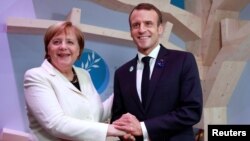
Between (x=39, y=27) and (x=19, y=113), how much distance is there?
741mm

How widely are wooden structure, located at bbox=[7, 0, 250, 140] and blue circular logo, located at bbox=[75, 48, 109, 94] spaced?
280 mm

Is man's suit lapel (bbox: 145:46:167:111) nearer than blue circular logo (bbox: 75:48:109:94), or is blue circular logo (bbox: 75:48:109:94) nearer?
man's suit lapel (bbox: 145:46:167:111)

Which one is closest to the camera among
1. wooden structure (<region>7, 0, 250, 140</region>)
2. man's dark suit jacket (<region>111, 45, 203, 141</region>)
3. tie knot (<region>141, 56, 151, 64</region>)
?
man's dark suit jacket (<region>111, 45, 203, 141</region>)

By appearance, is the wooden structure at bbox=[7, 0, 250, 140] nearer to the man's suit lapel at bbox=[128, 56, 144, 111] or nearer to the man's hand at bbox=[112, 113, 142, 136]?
the man's suit lapel at bbox=[128, 56, 144, 111]

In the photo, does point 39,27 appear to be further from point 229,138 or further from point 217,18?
point 217,18

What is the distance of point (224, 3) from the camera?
3.20m

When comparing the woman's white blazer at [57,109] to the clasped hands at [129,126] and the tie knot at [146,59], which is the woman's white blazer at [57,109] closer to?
the clasped hands at [129,126]

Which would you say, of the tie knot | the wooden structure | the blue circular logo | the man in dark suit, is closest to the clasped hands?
the man in dark suit

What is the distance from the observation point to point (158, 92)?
1.42 m

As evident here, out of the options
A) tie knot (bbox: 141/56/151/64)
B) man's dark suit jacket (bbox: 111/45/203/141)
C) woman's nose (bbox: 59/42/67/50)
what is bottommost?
man's dark suit jacket (bbox: 111/45/203/141)

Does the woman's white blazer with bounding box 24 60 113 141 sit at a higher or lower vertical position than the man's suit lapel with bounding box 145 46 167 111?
lower

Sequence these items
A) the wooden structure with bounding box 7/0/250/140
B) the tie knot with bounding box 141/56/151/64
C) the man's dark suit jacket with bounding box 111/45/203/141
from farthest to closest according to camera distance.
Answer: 1. the wooden structure with bounding box 7/0/250/140
2. the tie knot with bounding box 141/56/151/64
3. the man's dark suit jacket with bounding box 111/45/203/141

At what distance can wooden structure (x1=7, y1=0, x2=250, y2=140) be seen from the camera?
2984 mm

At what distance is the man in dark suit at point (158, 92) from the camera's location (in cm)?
139
